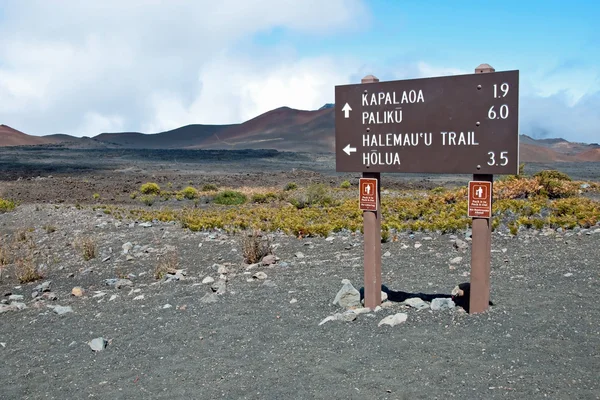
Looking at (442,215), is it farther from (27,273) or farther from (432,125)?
(27,273)

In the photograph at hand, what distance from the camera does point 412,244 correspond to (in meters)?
10.7

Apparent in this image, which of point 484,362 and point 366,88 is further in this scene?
point 366,88

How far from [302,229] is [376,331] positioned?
667 centimetres

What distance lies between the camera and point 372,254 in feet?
22.4

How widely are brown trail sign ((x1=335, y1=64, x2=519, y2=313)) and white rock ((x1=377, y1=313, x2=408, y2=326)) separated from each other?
0.52 m

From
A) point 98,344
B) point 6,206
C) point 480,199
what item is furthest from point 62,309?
point 6,206

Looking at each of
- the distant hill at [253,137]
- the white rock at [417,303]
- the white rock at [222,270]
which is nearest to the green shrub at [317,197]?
the white rock at [222,270]

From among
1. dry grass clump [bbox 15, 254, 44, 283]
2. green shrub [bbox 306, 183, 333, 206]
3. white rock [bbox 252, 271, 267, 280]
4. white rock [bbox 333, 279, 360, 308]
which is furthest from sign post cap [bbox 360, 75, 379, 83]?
green shrub [bbox 306, 183, 333, 206]

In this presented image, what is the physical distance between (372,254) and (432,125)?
1438 millimetres

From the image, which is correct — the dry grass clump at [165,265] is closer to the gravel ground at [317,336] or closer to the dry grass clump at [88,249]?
the gravel ground at [317,336]

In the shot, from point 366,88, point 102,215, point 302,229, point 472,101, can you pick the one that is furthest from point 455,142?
point 102,215

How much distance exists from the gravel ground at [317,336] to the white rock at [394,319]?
3.3 inches

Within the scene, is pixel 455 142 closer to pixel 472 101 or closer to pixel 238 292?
pixel 472 101

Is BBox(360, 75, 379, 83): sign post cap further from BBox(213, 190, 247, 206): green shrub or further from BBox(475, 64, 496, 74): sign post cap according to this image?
BBox(213, 190, 247, 206): green shrub
